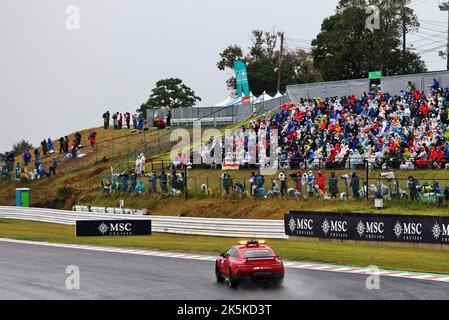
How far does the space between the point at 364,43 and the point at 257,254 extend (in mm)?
60786

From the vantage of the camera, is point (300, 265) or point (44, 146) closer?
point (300, 265)

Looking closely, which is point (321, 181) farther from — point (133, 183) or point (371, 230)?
point (133, 183)

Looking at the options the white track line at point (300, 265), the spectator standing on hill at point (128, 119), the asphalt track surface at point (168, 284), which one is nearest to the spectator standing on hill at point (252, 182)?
the white track line at point (300, 265)

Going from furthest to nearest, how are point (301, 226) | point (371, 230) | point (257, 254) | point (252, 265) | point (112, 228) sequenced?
point (112, 228) < point (301, 226) < point (371, 230) < point (257, 254) < point (252, 265)

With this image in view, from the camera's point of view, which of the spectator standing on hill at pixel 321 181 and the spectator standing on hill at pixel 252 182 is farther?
the spectator standing on hill at pixel 252 182

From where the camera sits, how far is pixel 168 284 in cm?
2083

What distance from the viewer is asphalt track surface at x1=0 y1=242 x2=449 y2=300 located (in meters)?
18.7

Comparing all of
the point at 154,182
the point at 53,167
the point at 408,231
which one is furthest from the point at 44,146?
the point at 408,231

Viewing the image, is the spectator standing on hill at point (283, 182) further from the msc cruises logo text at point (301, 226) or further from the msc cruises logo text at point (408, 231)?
the msc cruises logo text at point (408, 231)

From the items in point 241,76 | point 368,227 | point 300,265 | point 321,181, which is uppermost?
point 241,76

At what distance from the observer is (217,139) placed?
168 feet

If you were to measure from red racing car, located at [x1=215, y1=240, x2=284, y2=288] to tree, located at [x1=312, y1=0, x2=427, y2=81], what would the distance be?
5917cm

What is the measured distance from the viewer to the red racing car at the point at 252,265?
19.5 metres

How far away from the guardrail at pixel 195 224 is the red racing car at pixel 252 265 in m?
16.8
